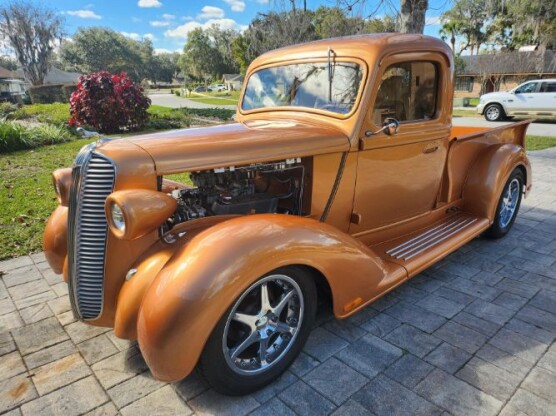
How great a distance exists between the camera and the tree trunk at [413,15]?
21.2ft

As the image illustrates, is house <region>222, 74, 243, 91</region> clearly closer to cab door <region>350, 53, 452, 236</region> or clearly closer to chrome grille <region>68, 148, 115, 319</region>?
cab door <region>350, 53, 452, 236</region>

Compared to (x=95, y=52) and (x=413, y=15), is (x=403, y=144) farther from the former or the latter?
(x=95, y=52)

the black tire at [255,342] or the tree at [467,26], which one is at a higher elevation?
the tree at [467,26]

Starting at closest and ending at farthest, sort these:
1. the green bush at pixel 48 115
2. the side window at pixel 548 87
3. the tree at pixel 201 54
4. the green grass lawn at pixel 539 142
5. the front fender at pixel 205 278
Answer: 1. the front fender at pixel 205 278
2. the green grass lawn at pixel 539 142
3. the green bush at pixel 48 115
4. the side window at pixel 548 87
5. the tree at pixel 201 54

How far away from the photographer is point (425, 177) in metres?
3.44

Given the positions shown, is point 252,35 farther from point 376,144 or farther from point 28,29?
point 28,29

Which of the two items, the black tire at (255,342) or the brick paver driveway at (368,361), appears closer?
the black tire at (255,342)

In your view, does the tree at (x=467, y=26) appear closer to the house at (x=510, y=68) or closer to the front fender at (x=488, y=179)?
the house at (x=510, y=68)

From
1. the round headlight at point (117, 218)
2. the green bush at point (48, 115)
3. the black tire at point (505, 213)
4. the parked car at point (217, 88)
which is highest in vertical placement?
the parked car at point (217, 88)

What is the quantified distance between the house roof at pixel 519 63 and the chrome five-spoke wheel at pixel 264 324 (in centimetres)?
3029

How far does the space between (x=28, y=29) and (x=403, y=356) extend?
4912cm

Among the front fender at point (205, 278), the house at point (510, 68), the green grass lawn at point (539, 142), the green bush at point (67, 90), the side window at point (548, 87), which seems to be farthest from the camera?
the house at point (510, 68)

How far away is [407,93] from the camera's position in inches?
123

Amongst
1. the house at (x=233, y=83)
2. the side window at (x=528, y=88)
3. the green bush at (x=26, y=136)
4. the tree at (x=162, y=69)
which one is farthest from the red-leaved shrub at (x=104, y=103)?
the tree at (x=162, y=69)
